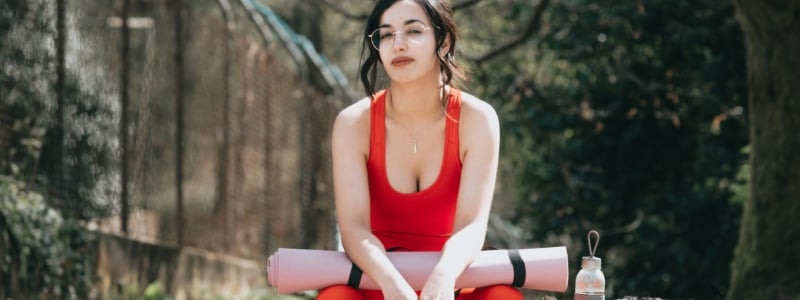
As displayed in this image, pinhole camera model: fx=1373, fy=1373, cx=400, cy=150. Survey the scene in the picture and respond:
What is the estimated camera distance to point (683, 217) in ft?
35.9

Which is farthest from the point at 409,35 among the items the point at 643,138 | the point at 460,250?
the point at 643,138

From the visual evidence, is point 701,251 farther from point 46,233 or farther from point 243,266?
point 46,233

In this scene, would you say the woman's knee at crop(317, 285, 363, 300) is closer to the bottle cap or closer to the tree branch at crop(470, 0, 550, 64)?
the bottle cap

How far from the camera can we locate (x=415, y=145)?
14.2ft

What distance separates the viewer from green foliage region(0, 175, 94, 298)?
6.69m

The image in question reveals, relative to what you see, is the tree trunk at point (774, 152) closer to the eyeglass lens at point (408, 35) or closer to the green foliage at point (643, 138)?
the green foliage at point (643, 138)

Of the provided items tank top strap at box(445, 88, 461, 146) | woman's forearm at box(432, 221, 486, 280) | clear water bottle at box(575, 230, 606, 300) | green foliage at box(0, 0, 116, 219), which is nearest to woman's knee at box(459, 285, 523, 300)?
woman's forearm at box(432, 221, 486, 280)

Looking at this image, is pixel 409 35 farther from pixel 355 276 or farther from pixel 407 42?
pixel 355 276

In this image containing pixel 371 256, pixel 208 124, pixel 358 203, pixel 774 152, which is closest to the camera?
pixel 371 256

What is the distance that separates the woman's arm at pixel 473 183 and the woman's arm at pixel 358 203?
14cm

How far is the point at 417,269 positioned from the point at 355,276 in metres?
0.18

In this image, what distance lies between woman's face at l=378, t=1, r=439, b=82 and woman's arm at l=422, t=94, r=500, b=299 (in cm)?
20

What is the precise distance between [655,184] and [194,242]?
397 cm

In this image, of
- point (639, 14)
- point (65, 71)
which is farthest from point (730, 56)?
point (65, 71)
